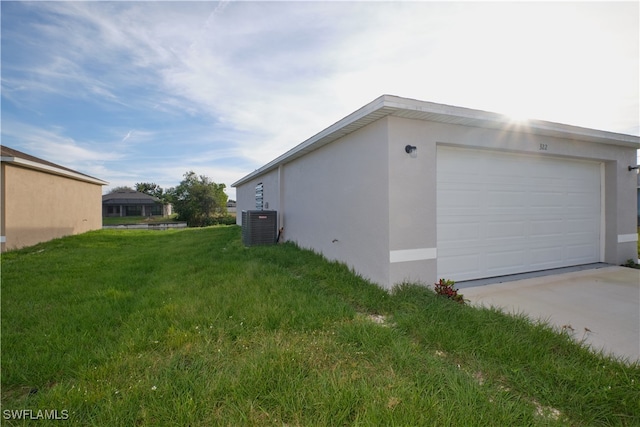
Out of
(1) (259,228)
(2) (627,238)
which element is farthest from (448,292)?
(1) (259,228)

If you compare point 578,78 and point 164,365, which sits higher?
point 578,78

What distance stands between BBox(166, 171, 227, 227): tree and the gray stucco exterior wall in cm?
2276

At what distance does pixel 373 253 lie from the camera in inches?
183

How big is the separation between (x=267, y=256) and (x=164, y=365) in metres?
4.42

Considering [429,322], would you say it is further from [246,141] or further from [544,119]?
[246,141]

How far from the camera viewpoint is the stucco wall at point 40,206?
9078 millimetres

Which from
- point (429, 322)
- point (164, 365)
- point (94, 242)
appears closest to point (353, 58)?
point (429, 322)

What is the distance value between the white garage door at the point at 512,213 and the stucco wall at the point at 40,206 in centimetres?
1280

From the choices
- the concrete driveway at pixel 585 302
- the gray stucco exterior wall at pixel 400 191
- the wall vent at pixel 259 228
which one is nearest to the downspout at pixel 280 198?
the wall vent at pixel 259 228

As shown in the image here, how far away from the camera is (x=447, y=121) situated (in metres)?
4.52

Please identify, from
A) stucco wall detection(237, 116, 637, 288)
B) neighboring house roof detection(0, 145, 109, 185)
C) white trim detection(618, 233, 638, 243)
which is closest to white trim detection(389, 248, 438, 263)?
stucco wall detection(237, 116, 637, 288)

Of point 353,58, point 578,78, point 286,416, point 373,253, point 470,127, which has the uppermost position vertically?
point 353,58

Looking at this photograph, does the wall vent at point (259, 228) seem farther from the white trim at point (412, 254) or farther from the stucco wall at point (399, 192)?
the white trim at point (412, 254)

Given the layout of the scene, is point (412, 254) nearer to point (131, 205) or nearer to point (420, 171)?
point (420, 171)
